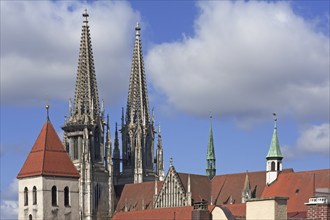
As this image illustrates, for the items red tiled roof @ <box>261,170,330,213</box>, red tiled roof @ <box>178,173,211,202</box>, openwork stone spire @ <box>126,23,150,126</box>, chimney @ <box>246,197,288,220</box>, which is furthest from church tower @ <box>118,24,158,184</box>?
chimney @ <box>246,197,288,220</box>

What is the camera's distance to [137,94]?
4688 inches

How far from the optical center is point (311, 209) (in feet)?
122

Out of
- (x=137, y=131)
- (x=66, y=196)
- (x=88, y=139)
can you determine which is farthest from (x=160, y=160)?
(x=66, y=196)

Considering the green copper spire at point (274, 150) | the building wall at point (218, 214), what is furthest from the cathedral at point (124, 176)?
the building wall at point (218, 214)

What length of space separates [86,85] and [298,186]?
2949cm

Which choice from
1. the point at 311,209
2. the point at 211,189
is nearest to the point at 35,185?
the point at 211,189

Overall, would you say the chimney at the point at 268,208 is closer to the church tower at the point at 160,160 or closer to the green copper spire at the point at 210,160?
the green copper spire at the point at 210,160

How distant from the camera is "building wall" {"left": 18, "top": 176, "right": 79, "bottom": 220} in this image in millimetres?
99250

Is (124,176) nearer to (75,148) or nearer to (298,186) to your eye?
(75,148)

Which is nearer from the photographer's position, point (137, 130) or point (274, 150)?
point (274, 150)

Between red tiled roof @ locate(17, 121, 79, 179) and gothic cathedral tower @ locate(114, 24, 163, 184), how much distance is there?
14.8 meters

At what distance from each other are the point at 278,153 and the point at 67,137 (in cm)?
2429

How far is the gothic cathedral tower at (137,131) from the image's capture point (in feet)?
385

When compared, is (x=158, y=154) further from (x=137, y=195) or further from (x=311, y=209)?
(x=311, y=209)
